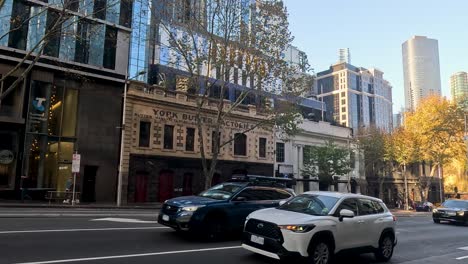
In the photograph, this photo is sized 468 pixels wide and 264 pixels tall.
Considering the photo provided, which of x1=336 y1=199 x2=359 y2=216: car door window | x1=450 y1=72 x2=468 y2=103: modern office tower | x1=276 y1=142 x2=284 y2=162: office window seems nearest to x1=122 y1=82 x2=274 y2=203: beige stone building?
x1=276 y1=142 x2=284 y2=162: office window

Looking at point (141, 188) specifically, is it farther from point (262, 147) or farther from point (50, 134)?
point (262, 147)

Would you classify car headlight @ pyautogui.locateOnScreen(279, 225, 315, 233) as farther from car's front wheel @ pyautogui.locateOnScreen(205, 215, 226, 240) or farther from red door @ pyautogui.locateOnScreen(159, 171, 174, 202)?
red door @ pyautogui.locateOnScreen(159, 171, 174, 202)

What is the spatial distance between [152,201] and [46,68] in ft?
42.6

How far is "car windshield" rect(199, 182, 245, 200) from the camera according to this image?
12172 mm

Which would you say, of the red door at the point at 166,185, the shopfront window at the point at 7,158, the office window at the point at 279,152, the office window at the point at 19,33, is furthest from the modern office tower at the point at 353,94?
the shopfront window at the point at 7,158

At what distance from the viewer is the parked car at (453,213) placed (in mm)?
23594

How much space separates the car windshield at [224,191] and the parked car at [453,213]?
1711 cm

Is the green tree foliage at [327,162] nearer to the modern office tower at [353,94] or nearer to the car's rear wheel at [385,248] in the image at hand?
the car's rear wheel at [385,248]

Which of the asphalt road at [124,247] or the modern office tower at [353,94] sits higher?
the modern office tower at [353,94]

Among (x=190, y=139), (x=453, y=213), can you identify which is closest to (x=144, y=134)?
(x=190, y=139)

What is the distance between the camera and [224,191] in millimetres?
12531

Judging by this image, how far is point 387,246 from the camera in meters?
10.5

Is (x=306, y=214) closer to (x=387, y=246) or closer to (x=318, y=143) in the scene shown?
(x=387, y=246)

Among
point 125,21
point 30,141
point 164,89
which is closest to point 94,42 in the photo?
point 125,21
